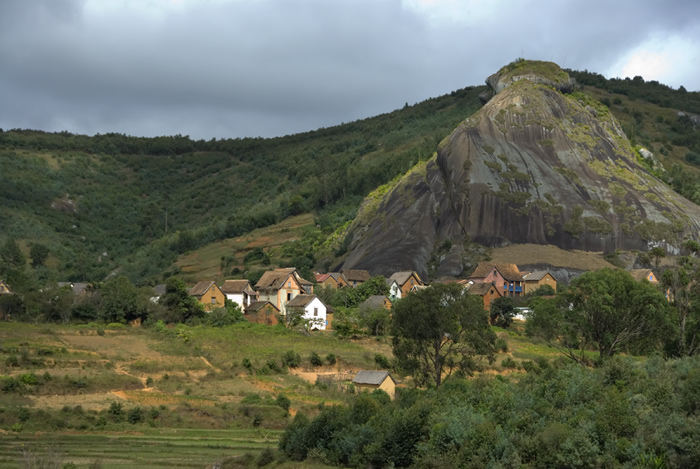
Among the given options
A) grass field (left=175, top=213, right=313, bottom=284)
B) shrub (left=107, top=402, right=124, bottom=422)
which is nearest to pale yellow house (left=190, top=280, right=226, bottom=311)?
grass field (left=175, top=213, right=313, bottom=284)

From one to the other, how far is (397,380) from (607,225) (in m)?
60.4

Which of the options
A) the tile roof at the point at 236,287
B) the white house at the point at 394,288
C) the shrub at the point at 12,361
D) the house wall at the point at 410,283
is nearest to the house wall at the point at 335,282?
the white house at the point at 394,288

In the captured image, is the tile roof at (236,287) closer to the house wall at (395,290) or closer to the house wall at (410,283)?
the house wall at (395,290)

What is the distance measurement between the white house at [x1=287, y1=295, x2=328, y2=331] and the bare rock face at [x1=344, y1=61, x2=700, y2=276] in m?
23.0

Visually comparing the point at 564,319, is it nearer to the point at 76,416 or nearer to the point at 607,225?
the point at 76,416

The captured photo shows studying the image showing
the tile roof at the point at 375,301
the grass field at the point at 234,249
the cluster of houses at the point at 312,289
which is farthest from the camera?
the grass field at the point at 234,249

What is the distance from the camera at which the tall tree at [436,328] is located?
160 ft

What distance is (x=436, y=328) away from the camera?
48.8m

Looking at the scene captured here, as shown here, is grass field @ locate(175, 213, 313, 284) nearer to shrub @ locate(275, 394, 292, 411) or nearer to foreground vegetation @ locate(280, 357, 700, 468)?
shrub @ locate(275, 394, 292, 411)

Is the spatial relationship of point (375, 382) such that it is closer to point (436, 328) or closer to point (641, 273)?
point (436, 328)

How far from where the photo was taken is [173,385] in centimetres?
5162

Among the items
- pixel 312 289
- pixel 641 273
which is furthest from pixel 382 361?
pixel 641 273

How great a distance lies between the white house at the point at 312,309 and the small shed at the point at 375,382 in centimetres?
2601

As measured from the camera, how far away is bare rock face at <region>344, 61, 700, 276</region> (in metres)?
106
